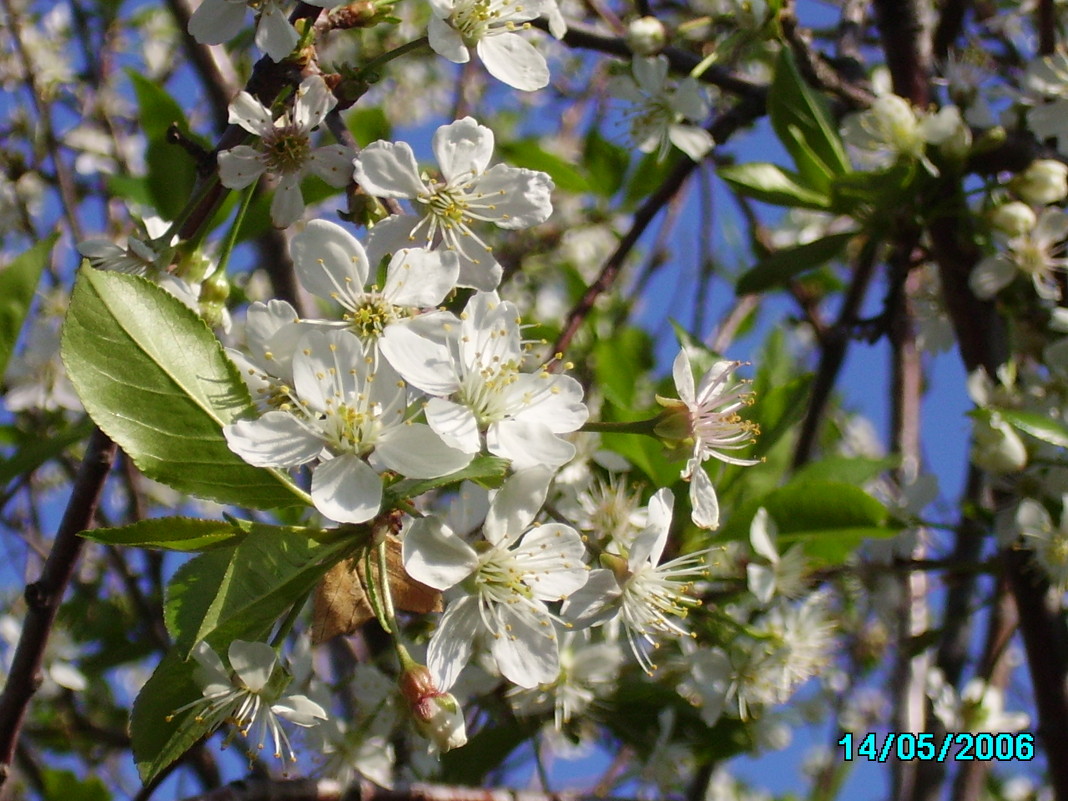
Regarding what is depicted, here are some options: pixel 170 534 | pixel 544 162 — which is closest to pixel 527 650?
pixel 170 534

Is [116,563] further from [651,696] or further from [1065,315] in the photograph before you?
[1065,315]

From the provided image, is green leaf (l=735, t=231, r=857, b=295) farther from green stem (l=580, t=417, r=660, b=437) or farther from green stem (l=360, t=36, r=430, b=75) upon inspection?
green stem (l=360, t=36, r=430, b=75)

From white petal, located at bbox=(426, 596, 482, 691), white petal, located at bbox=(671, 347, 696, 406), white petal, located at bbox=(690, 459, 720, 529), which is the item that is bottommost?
white petal, located at bbox=(690, 459, 720, 529)

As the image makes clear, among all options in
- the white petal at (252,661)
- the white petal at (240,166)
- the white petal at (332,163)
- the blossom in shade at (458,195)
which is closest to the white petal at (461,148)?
the blossom in shade at (458,195)

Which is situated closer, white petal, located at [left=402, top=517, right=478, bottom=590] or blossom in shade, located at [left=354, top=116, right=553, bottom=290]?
white petal, located at [left=402, top=517, right=478, bottom=590]

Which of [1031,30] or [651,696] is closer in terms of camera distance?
[651,696]

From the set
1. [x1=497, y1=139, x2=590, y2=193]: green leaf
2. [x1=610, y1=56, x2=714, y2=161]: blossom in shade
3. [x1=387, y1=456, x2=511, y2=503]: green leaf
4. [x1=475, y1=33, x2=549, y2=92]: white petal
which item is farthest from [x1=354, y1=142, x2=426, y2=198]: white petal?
[x1=497, y1=139, x2=590, y2=193]: green leaf

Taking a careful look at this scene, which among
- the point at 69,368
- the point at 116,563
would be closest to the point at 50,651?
the point at 116,563
